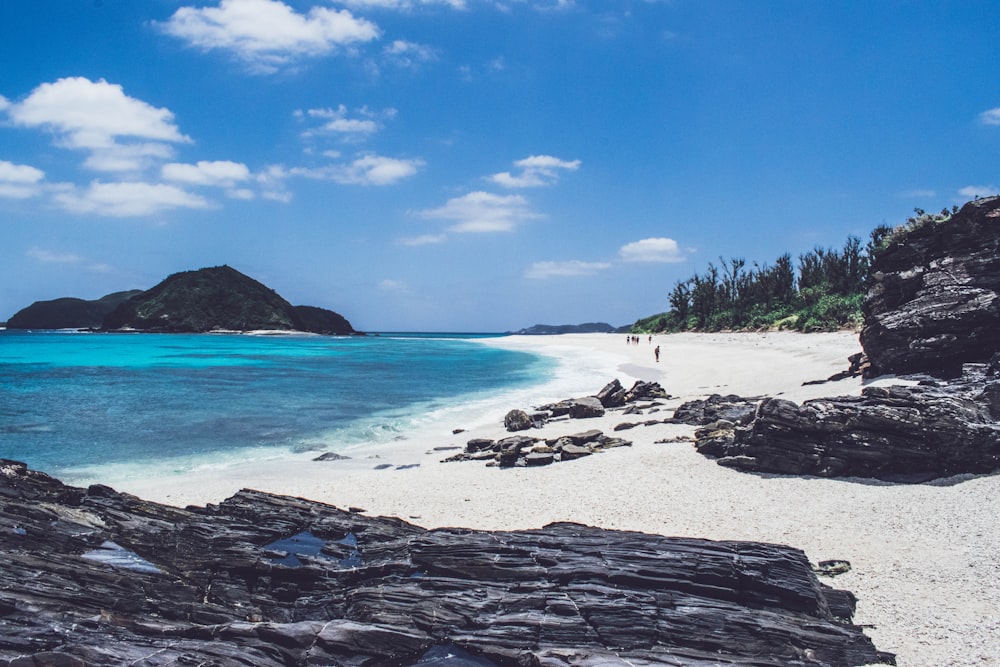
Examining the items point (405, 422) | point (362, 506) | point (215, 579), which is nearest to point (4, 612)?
point (215, 579)

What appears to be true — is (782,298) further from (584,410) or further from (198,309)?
(198,309)

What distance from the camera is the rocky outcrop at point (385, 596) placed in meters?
4.87

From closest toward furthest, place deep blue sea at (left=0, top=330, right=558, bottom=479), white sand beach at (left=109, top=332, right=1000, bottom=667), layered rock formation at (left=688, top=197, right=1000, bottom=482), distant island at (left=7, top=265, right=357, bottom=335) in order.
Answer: white sand beach at (left=109, top=332, right=1000, bottom=667) → layered rock formation at (left=688, top=197, right=1000, bottom=482) → deep blue sea at (left=0, top=330, right=558, bottom=479) → distant island at (left=7, top=265, right=357, bottom=335)

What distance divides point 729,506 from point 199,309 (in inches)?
7610

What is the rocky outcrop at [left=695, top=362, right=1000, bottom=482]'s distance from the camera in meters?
11.4

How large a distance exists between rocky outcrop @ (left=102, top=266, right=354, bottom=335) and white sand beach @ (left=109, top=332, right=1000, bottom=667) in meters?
178

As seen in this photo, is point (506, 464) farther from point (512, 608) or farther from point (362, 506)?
point (512, 608)

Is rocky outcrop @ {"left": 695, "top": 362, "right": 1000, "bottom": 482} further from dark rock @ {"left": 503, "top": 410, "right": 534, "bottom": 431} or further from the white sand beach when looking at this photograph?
dark rock @ {"left": 503, "top": 410, "right": 534, "bottom": 431}

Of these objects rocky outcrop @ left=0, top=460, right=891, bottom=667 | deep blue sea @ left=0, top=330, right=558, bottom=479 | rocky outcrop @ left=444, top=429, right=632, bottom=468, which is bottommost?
deep blue sea @ left=0, top=330, right=558, bottom=479

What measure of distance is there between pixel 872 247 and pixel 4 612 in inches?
3045

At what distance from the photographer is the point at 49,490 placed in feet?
25.6

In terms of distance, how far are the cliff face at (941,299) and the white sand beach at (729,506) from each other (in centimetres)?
223

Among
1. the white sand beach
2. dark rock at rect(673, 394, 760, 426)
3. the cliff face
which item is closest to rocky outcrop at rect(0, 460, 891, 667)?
the white sand beach

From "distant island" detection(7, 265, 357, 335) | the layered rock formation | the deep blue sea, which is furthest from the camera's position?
"distant island" detection(7, 265, 357, 335)
